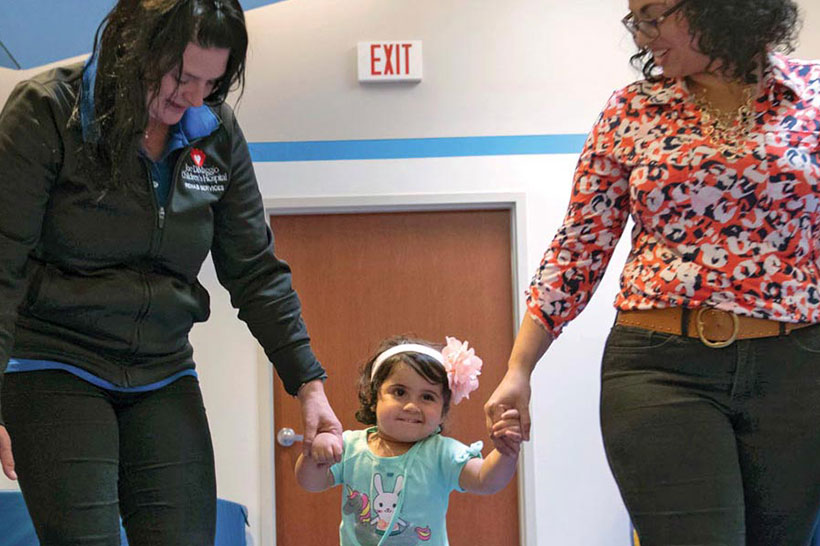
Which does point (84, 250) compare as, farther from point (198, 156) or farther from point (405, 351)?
point (405, 351)

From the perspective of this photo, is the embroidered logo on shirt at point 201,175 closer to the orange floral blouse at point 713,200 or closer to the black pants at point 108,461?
the black pants at point 108,461

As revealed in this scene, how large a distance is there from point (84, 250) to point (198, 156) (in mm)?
283

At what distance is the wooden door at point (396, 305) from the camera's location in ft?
15.0

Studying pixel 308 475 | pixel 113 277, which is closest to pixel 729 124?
pixel 113 277

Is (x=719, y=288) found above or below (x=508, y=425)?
above

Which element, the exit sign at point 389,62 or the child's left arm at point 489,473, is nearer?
the child's left arm at point 489,473

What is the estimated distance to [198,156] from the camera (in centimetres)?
177

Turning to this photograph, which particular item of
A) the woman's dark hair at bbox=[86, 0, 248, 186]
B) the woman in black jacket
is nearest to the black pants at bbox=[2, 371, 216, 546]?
the woman in black jacket

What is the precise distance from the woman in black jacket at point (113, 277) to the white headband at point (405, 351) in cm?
134

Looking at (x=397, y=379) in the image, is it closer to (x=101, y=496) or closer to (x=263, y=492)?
(x=101, y=496)

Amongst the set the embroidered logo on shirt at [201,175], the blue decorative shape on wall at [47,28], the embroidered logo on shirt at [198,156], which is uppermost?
the blue decorative shape on wall at [47,28]

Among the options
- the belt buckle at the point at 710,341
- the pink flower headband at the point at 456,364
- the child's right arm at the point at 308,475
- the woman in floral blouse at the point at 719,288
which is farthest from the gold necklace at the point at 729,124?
the pink flower headband at the point at 456,364

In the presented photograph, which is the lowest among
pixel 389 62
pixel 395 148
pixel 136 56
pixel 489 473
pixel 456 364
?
pixel 489 473

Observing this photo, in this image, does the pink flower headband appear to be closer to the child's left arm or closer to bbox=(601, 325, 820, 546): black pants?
the child's left arm
